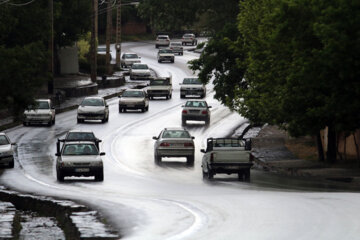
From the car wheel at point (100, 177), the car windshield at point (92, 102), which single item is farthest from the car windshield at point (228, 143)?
the car windshield at point (92, 102)

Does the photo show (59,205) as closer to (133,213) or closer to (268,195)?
(133,213)

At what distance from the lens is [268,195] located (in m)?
26.9

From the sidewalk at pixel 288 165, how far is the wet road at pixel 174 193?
57.7 inches

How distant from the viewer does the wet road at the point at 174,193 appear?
19.9 meters

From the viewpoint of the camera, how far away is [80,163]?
34281 millimetres

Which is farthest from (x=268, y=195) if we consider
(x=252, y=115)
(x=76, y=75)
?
(x=76, y=75)

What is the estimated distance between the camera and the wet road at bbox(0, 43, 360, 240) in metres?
19.9

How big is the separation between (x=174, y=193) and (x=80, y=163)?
5384 mm

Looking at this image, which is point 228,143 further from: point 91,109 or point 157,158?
point 91,109

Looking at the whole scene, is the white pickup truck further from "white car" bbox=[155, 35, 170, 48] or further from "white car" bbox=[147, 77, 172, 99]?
"white car" bbox=[155, 35, 170, 48]

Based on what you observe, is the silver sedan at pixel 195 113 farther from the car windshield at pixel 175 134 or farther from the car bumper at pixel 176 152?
the car bumper at pixel 176 152

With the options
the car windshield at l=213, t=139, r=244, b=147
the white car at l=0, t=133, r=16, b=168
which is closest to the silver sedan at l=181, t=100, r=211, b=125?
the white car at l=0, t=133, r=16, b=168

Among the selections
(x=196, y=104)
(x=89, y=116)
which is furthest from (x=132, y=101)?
(x=89, y=116)

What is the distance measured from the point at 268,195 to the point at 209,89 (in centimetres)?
5836
